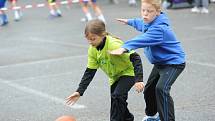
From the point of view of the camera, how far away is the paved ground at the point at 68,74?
6465mm

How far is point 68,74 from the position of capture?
29.5ft

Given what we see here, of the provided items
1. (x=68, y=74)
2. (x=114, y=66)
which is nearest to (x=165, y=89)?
(x=114, y=66)

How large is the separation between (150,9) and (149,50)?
1.50 ft

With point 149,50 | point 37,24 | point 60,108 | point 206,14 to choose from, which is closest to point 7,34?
point 37,24

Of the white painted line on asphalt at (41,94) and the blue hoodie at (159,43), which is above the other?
the blue hoodie at (159,43)

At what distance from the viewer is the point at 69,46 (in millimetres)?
12344

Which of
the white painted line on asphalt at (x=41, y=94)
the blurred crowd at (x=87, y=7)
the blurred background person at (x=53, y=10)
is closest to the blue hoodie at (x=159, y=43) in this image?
the white painted line on asphalt at (x=41, y=94)

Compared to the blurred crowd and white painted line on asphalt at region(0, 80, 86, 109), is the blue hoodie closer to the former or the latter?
white painted line on asphalt at region(0, 80, 86, 109)

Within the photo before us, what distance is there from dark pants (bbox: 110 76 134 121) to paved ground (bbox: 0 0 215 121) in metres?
0.78

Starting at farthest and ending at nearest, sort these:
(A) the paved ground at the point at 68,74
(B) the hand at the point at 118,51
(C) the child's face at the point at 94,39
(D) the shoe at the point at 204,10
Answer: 1. (D) the shoe at the point at 204,10
2. (A) the paved ground at the point at 68,74
3. (C) the child's face at the point at 94,39
4. (B) the hand at the point at 118,51

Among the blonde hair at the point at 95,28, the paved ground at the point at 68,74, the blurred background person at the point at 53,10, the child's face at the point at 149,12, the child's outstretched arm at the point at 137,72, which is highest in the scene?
the child's face at the point at 149,12

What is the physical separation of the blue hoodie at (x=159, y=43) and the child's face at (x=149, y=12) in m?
0.05

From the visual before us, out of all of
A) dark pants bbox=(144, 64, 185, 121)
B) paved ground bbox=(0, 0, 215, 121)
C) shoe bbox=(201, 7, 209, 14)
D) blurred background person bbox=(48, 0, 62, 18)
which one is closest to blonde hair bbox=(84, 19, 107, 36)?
dark pants bbox=(144, 64, 185, 121)

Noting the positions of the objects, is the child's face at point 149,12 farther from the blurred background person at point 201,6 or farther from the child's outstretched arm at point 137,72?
the blurred background person at point 201,6
